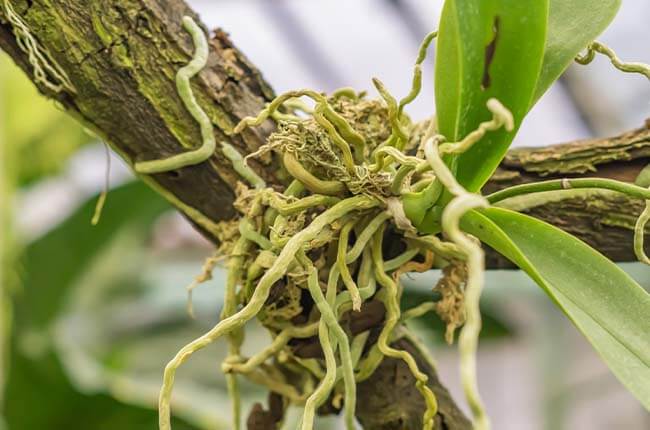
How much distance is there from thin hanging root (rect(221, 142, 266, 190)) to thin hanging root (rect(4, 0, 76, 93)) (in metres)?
0.10

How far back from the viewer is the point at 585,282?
1.24 ft

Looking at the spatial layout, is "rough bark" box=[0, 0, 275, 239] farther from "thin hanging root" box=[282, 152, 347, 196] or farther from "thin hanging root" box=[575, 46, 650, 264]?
"thin hanging root" box=[575, 46, 650, 264]

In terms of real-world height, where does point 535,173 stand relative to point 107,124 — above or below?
below

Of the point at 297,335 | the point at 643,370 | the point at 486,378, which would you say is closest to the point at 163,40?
the point at 297,335

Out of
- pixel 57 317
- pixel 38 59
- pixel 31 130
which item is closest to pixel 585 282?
pixel 38 59

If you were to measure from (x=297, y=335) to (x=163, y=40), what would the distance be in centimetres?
20

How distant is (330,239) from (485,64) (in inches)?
5.3

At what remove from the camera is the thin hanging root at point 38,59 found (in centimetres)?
45

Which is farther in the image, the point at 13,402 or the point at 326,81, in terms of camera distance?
the point at 326,81

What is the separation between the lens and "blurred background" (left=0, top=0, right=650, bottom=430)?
50.8 inches

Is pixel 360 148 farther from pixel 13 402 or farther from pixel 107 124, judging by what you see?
pixel 13 402

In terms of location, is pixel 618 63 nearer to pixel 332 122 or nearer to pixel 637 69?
pixel 637 69

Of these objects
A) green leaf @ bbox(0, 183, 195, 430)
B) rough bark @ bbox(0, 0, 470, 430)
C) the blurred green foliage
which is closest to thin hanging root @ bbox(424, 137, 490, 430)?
rough bark @ bbox(0, 0, 470, 430)

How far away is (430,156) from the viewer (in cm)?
32
